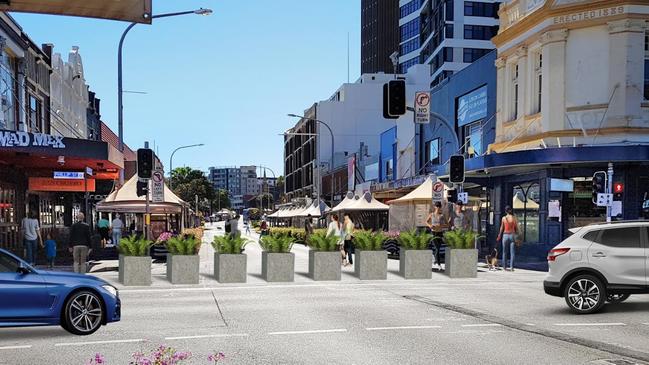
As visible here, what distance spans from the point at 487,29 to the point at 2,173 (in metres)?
64.1

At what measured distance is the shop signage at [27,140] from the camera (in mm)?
19661

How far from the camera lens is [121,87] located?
25109 mm

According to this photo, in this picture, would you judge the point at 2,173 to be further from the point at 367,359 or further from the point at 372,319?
the point at 367,359

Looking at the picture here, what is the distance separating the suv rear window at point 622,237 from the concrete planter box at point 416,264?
748 cm

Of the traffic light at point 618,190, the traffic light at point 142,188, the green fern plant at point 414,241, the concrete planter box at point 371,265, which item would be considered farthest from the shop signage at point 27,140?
the traffic light at point 618,190

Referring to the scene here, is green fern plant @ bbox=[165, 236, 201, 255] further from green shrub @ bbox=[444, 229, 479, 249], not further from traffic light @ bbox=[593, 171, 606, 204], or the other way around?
traffic light @ bbox=[593, 171, 606, 204]

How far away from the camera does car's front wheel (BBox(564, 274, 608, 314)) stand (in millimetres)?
11820

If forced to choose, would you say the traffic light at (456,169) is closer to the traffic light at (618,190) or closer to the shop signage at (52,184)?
the traffic light at (618,190)

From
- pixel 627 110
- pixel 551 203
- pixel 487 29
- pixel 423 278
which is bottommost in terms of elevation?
pixel 423 278

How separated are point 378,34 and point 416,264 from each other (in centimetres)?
10696

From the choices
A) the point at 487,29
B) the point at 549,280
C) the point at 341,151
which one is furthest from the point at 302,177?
the point at 549,280

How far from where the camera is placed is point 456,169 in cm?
2234

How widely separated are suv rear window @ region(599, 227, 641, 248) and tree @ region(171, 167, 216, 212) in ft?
330

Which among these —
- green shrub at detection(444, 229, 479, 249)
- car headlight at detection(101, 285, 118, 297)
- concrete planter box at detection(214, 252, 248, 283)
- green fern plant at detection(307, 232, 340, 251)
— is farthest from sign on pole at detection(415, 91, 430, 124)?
car headlight at detection(101, 285, 118, 297)
